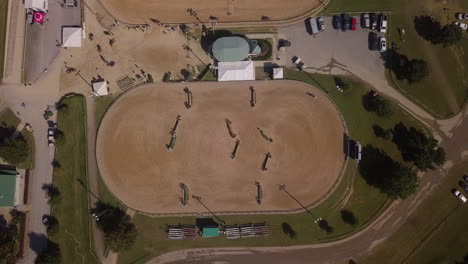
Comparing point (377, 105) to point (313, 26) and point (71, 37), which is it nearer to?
point (313, 26)

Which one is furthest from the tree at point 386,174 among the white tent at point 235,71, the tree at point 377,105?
the white tent at point 235,71

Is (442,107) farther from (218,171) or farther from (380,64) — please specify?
(218,171)

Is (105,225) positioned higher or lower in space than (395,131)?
lower

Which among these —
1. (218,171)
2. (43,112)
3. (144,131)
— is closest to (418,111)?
(218,171)

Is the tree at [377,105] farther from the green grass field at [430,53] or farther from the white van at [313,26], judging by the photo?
the white van at [313,26]

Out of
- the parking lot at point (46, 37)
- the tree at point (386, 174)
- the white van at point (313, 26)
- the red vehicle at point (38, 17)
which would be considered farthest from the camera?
the parking lot at point (46, 37)

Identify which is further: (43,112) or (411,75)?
(43,112)
